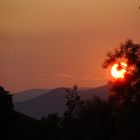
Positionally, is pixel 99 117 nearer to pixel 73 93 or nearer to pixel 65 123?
pixel 65 123

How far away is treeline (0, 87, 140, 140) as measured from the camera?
168ft

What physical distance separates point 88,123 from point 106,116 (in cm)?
163

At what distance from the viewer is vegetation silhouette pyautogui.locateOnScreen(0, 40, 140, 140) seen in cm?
5134

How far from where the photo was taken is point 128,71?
5781 cm

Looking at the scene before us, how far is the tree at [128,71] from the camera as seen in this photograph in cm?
5681

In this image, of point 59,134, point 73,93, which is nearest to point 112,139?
point 59,134

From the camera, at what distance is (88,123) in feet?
188

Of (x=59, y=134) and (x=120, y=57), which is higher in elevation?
(x=120, y=57)

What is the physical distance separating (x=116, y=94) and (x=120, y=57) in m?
3.42

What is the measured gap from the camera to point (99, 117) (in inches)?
2237

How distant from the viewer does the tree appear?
56812 millimetres

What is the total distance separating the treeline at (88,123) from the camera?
51.2 meters

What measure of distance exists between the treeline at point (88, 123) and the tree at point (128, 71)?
56cm

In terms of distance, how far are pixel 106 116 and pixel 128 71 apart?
4259 millimetres
